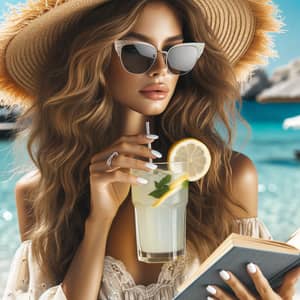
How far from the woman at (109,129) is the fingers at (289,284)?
0.38 meters

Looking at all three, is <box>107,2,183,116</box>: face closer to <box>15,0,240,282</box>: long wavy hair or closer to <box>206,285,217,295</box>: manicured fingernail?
<box>15,0,240,282</box>: long wavy hair

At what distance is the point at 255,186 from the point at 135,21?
0.59 meters

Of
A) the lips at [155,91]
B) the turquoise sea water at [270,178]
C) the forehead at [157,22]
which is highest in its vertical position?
the forehead at [157,22]

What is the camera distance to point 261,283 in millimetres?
1759

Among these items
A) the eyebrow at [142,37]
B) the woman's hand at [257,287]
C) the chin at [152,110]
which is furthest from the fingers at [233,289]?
the eyebrow at [142,37]

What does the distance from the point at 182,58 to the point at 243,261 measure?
57 centimetres

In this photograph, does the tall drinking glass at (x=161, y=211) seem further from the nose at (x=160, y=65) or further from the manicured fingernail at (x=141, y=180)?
the nose at (x=160, y=65)

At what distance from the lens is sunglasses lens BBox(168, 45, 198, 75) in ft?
6.59

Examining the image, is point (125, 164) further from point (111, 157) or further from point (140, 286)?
point (140, 286)

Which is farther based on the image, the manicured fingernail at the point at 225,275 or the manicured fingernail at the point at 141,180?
the manicured fingernail at the point at 141,180

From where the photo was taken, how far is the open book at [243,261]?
5.47 ft

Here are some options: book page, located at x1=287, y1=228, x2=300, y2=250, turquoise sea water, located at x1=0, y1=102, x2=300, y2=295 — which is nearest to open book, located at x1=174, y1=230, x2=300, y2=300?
book page, located at x1=287, y1=228, x2=300, y2=250

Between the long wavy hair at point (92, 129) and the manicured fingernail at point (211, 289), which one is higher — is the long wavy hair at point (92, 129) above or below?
above

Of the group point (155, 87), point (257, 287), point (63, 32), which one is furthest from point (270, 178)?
point (257, 287)
